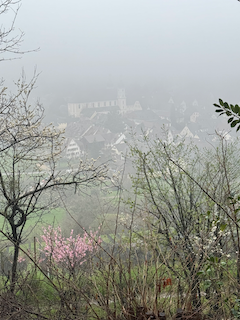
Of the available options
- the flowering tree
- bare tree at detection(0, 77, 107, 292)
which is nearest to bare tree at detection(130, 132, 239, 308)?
the flowering tree

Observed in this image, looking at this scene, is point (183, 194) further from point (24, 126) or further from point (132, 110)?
point (132, 110)

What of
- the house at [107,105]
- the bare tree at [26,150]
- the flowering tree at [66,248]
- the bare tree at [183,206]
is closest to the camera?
the flowering tree at [66,248]

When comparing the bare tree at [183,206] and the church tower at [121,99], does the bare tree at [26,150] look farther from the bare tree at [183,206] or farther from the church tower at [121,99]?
the church tower at [121,99]

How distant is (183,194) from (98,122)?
85.6 ft

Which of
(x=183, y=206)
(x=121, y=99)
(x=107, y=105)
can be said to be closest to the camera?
(x=183, y=206)

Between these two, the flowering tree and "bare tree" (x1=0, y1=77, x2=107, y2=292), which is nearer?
the flowering tree

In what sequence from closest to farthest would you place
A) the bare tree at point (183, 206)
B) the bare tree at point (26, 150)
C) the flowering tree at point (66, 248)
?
the flowering tree at point (66, 248) < the bare tree at point (183, 206) < the bare tree at point (26, 150)

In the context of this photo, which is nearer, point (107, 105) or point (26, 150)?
point (26, 150)

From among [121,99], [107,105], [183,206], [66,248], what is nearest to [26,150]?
[66,248]

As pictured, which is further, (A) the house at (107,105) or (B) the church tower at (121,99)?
(B) the church tower at (121,99)

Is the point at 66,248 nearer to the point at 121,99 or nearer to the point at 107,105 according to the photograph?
the point at 107,105

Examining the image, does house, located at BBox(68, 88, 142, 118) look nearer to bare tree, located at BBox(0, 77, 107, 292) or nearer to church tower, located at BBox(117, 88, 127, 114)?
church tower, located at BBox(117, 88, 127, 114)

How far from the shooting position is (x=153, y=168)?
15.5ft

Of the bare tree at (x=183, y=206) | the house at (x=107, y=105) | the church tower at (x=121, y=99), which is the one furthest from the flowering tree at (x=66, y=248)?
the church tower at (x=121, y=99)
